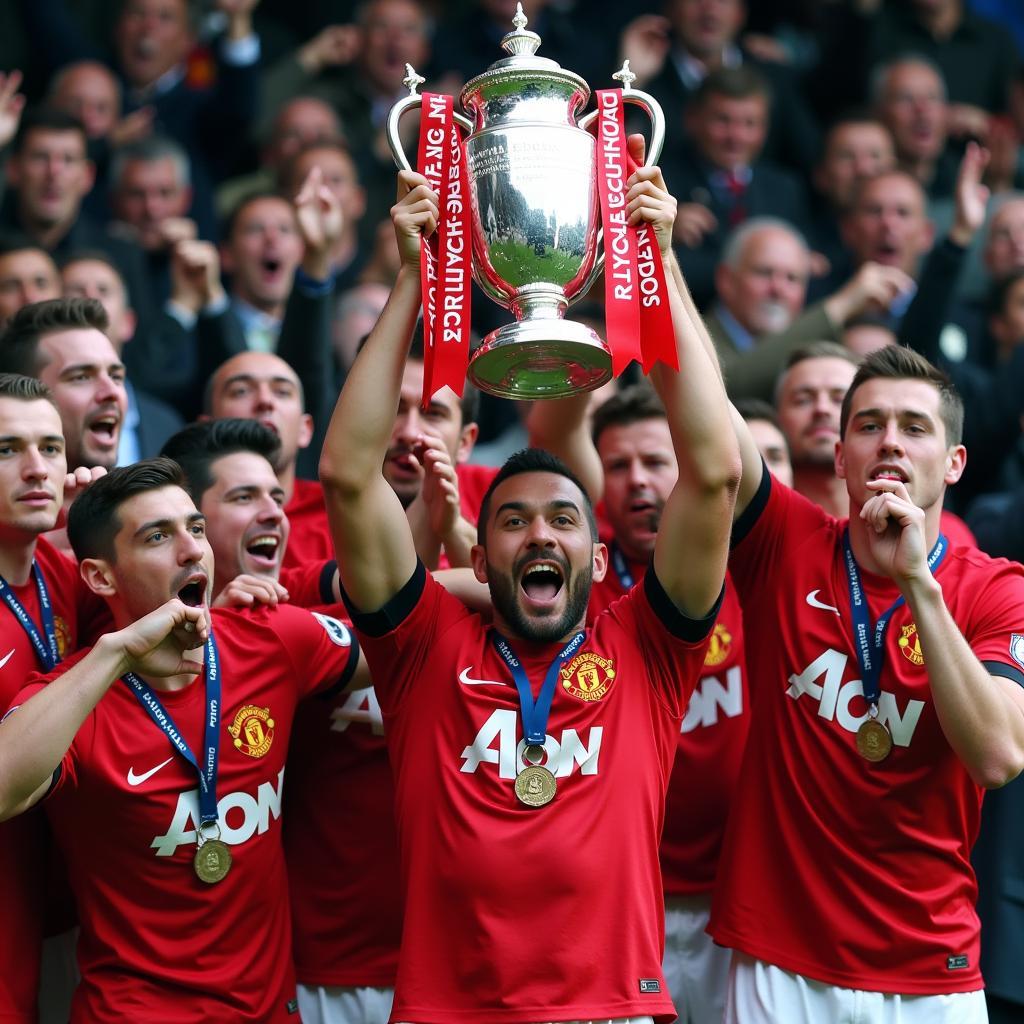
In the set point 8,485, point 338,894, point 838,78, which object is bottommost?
point 338,894

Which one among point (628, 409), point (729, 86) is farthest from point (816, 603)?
point (729, 86)

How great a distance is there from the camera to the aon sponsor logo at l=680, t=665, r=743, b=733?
5.52 m

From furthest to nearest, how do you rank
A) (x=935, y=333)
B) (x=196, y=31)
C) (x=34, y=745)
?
(x=196, y=31), (x=935, y=333), (x=34, y=745)

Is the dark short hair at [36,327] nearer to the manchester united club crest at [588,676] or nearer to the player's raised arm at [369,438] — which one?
the player's raised arm at [369,438]

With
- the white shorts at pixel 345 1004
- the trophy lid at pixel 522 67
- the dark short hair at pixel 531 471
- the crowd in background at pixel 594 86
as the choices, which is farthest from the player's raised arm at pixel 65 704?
the crowd in background at pixel 594 86

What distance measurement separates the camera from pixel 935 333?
311 inches

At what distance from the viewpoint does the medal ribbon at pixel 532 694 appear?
4672 millimetres

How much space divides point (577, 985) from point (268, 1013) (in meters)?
0.93

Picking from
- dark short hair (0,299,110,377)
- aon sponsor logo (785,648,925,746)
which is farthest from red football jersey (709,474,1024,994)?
dark short hair (0,299,110,377)

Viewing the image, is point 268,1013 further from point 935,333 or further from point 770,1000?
point 935,333

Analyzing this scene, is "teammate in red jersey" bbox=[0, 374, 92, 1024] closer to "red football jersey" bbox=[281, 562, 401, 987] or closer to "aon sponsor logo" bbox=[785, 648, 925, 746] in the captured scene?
"red football jersey" bbox=[281, 562, 401, 987]

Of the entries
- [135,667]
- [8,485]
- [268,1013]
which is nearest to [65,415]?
[8,485]

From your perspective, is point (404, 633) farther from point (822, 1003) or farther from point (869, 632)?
point (822, 1003)

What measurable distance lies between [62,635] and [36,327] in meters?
1.36
